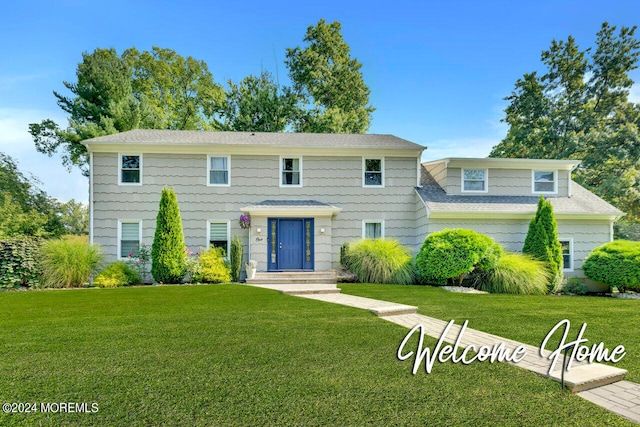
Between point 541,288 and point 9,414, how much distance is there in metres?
12.5

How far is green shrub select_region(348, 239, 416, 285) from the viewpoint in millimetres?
12719

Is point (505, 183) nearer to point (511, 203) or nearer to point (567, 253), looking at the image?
point (511, 203)

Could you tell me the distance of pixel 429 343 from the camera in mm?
4996

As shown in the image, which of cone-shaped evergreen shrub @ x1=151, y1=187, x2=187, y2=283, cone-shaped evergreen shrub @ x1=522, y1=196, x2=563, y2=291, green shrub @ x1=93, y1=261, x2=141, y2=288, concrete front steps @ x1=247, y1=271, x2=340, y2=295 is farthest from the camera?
cone-shaped evergreen shrub @ x1=522, y1=196, x2=563, y2=291

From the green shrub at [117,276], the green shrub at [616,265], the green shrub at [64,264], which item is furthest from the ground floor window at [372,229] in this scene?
the green shrub at [64,264]

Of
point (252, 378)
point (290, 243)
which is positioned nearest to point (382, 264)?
point (290, 243)

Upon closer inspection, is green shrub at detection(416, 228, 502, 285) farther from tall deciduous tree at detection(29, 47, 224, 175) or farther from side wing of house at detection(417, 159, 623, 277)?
tall deciduous tree at detection(29, 47, 224, 175)

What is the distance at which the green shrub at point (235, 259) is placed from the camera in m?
13.0

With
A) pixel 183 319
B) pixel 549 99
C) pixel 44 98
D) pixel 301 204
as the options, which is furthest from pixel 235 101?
pixel 183 319

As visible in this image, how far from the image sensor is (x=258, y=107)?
24.0 meters

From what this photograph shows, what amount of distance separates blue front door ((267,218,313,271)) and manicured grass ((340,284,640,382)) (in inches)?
136

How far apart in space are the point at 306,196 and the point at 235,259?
11.4 ft

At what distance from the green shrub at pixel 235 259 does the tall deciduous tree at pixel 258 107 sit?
1189 centimetres

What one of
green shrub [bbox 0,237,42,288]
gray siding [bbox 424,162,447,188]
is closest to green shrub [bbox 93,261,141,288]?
green shrub [bbox 0,237,42,288]
